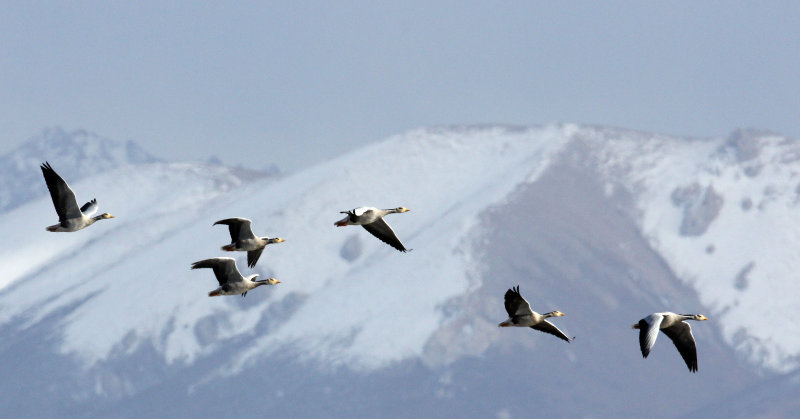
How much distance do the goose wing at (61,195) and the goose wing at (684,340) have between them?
1210 inches

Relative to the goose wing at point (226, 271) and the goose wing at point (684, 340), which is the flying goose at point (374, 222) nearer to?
the goose wing at point (226, 271)

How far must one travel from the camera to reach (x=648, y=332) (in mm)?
67750

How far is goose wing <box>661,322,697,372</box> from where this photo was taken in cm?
7382

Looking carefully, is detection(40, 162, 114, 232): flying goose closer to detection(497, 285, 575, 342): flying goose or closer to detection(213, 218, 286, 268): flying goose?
detection(213, 218, 286, 268): flying goose

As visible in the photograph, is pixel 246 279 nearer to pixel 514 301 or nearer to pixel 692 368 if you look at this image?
pixel 514 301

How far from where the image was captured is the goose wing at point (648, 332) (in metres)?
66.2

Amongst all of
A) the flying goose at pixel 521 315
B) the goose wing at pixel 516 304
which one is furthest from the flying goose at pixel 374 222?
the goose wing at pixel 516 304

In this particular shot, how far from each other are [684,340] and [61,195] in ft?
107

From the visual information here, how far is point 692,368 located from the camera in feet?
238

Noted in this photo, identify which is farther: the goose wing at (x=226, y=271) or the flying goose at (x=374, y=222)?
the goose wing at (x=226, y=271)

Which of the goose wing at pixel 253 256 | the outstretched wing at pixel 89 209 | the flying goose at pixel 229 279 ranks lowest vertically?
the flying goose at pixel 229 279

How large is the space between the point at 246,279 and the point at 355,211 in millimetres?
7660

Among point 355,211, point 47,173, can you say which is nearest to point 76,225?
point 47,173

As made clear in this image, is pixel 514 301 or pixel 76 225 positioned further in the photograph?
pixel 76 225
